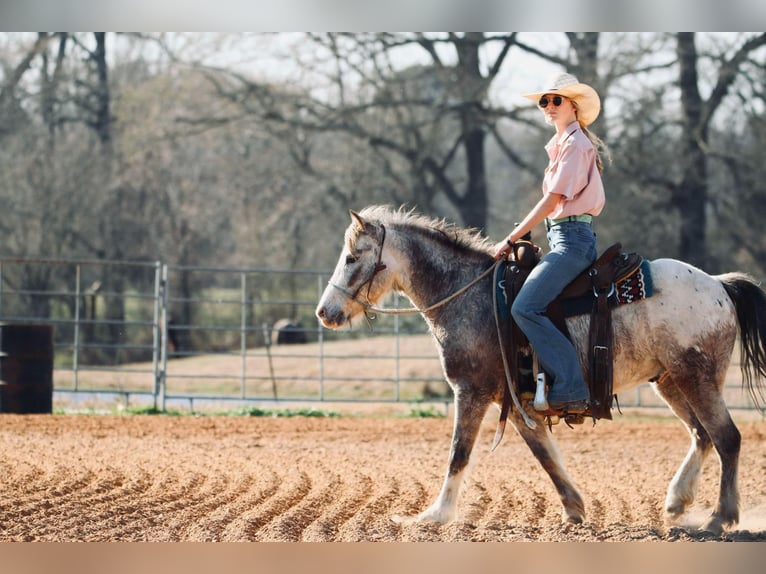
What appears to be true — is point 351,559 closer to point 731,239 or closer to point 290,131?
point 290,131

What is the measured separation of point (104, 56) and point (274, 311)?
313 inches

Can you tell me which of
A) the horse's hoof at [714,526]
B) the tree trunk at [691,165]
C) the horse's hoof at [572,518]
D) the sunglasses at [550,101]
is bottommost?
the horse's hoof at [572,518]

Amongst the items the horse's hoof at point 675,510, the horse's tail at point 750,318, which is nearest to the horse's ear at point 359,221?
the horse's tail at point 750,318

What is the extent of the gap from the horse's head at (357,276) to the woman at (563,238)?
0.87 meters

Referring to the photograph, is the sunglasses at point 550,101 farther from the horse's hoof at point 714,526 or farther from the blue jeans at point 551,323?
the horse's hoof at point 714,526

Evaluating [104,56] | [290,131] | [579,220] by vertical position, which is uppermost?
[104,56]

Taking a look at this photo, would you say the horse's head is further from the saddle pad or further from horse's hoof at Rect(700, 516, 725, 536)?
horse's hoof at Rect(700, 516, 725, 536)

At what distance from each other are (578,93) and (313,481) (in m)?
3.67

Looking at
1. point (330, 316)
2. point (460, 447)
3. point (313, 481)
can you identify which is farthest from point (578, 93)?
point (313, 481)

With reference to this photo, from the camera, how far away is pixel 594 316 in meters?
5.52

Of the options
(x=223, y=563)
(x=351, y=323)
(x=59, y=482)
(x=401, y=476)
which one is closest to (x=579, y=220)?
(x=351, y=323)

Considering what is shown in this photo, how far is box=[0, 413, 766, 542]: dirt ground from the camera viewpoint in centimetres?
538

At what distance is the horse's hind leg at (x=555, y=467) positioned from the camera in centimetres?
569

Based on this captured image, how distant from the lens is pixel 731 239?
22.8m
